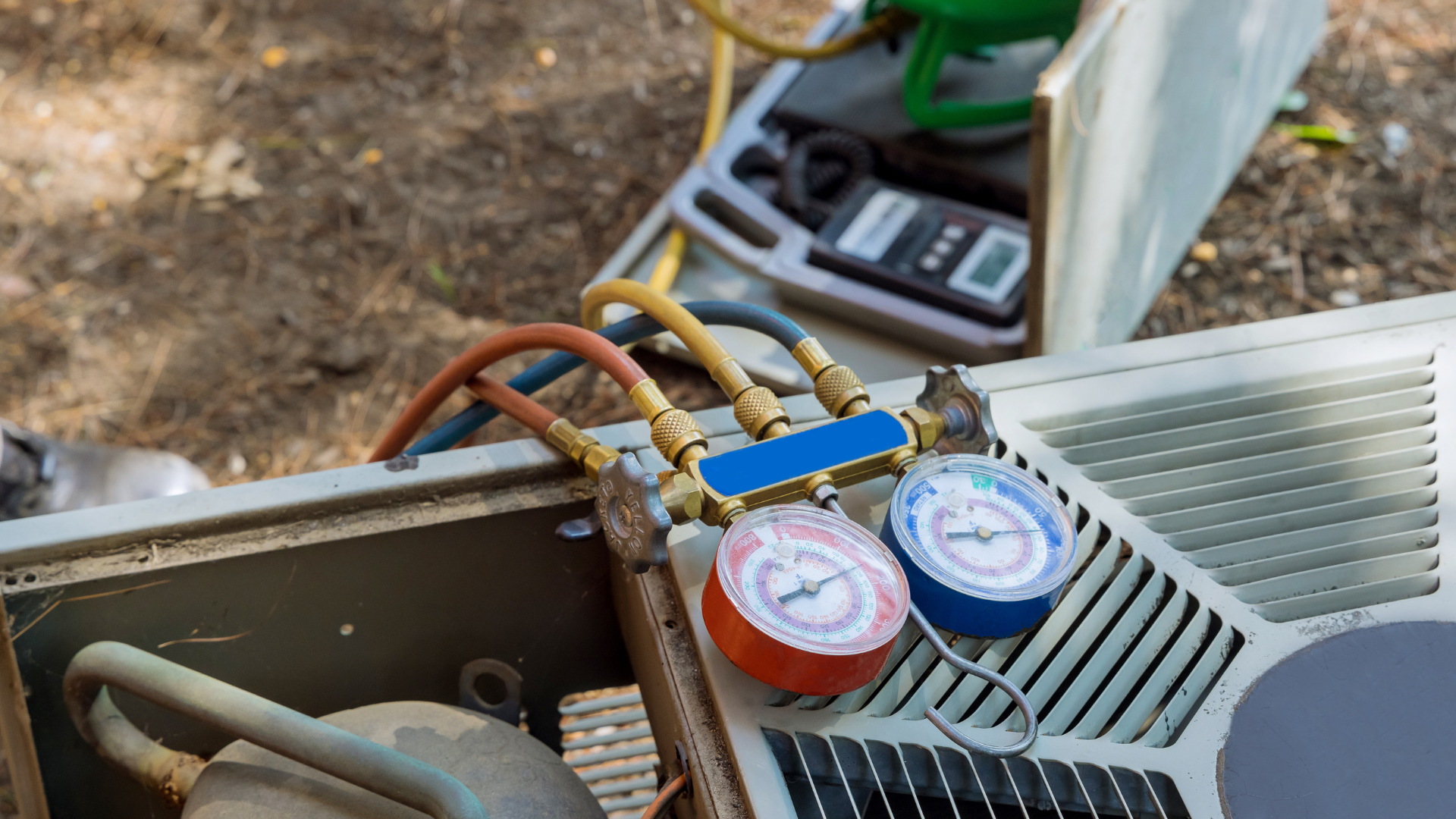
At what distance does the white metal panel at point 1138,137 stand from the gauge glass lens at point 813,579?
590 mm

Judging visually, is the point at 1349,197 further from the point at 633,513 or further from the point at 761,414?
the point at 633,513

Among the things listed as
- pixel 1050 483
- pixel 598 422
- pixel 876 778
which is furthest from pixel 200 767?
pixel 598 422

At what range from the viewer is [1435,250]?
2.08 meters

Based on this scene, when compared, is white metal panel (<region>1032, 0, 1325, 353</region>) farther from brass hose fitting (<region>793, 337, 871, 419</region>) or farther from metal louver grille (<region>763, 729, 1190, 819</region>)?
metal louver grille (<region>763, 729, 1190, 819</region>)

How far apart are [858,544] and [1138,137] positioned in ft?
2.97

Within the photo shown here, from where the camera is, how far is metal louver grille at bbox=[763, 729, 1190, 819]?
69cm

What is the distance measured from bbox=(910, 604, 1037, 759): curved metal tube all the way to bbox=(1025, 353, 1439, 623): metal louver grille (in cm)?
20

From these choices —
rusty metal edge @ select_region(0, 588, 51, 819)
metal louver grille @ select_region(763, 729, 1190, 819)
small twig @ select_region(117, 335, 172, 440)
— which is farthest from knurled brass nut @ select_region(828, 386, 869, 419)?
small twig @ select_region(117, 335, 172, 440)

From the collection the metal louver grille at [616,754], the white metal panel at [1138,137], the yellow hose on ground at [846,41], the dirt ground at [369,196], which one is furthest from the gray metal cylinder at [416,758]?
the yellow hose on ground at [846,41]

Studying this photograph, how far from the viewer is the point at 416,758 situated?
788 mm

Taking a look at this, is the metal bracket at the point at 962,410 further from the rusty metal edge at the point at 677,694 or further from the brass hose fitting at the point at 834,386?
the rusty metal edge at the point at 677,694

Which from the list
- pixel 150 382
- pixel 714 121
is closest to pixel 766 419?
pixel 714 121

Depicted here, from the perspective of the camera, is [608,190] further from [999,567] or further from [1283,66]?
[999,567]

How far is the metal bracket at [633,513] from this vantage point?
28.3 inches
